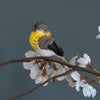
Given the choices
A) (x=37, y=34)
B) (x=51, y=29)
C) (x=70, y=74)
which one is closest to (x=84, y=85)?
(x=70, y=74)

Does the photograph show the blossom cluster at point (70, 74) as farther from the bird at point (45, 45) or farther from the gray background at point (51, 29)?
the gray background at point (51, 29)

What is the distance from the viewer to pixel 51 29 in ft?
2.64

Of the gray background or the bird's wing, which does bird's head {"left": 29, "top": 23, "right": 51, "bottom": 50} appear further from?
the gray background

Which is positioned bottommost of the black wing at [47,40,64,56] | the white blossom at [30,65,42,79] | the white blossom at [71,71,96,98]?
the white blossom at [71,71,96,98]

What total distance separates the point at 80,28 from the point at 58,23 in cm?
11

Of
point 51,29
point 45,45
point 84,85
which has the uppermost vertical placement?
point 51,29

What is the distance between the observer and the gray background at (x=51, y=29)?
2.56ft

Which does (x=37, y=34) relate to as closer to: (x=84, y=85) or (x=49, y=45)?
(x=49, y=45)

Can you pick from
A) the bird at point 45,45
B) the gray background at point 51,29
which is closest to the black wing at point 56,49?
the bird at point 45,45

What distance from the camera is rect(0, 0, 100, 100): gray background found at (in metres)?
0.78

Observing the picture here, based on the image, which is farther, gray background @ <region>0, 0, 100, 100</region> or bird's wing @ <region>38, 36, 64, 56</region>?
gray background @ <region>0, 0, 100, 100</region>

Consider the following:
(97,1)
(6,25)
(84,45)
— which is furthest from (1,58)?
(97,1)

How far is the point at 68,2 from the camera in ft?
2.68

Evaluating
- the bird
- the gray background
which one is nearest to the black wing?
the bird
